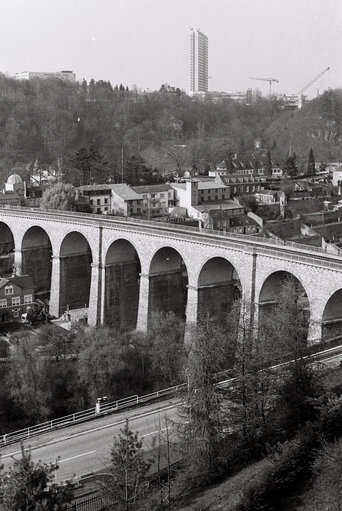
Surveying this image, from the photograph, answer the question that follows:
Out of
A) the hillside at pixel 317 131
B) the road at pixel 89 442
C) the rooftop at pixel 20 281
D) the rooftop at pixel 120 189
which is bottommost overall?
the road at pixel 89 442

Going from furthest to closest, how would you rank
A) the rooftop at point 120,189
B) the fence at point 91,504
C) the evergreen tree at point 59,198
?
the rooftop at point 120,189
the evergreen tree at point 59,198
the fence at point 91,504

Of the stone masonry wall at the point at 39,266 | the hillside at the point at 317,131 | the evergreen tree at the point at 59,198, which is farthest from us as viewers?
the hillside at the point at 317,131

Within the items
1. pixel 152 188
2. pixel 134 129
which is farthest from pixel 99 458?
pixel 134 129

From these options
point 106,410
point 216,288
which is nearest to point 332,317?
point 216,288

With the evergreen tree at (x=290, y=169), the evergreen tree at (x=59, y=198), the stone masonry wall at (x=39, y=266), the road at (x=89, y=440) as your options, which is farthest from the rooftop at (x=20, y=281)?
the evergreen tree at (x=290, y=169)

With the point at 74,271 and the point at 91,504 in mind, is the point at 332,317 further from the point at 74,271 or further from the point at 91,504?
the point at 74,271

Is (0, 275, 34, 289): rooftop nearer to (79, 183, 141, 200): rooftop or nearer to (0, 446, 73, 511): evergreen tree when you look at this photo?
(79, 183, 141, 200): rooftop

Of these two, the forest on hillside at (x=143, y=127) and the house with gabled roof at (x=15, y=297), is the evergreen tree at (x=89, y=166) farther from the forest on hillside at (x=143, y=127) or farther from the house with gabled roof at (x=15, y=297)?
the house with gabled roof at (x=15, y=297)

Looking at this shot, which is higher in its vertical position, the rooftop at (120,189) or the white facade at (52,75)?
the white facade at (52,75)
